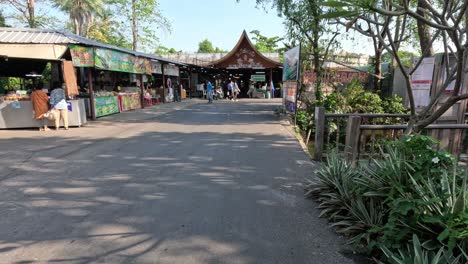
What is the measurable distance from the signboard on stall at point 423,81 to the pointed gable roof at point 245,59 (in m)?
17.1

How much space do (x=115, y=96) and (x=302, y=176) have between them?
→ 1155 cm

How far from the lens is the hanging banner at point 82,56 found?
1025cm

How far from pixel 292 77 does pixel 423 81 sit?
456 centimetres

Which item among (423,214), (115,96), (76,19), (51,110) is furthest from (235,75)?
(423,214)

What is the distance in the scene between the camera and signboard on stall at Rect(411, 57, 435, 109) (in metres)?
7.89

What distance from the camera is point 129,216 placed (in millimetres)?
3617

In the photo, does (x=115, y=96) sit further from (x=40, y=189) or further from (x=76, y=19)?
(x=76, y=19)

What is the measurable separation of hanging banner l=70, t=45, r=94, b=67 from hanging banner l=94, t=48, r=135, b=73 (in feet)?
0.55

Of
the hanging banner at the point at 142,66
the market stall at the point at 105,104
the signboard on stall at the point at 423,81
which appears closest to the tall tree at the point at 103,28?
the hanging banner at the point at 142,66

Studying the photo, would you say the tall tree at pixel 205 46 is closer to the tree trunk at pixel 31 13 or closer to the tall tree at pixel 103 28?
the tall tree at pixel 103 28

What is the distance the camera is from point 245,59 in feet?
82.5

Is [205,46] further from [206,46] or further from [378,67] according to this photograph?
[378,67]

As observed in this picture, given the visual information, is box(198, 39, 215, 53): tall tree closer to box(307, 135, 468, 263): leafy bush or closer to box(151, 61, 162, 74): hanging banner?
box(151, 61, 162, 74): hanging banner

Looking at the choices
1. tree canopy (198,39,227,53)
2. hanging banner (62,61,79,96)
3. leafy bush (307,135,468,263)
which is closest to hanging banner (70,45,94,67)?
hanging banner (62,61,79,96)
